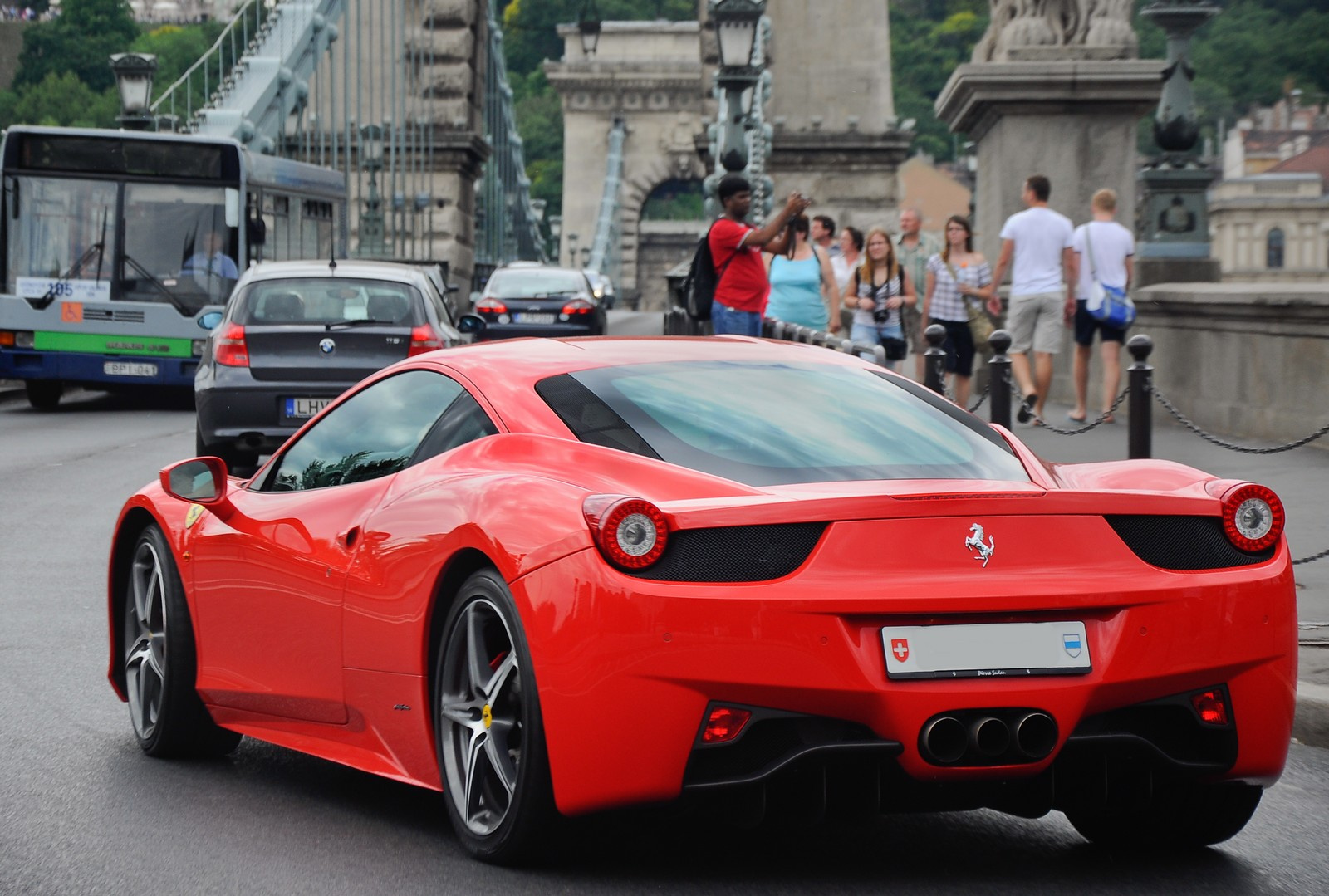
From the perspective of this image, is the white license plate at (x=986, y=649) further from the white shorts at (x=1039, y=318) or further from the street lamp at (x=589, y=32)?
the street lamp at (x=589, y=32)

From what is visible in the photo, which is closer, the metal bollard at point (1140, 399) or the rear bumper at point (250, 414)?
the metal bollard at point (1140, 399)

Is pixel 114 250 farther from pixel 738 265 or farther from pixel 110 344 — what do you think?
pixel 738 265

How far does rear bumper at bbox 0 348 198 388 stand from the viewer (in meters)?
21.6

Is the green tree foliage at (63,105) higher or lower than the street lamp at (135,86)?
higher

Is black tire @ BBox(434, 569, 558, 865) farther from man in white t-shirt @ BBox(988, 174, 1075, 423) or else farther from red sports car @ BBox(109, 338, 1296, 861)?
man in white t-shirt @ BBox(988, 174, 1075, 423)

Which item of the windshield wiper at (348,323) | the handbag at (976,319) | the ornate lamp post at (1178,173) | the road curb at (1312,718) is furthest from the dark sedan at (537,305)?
the road curb at (1312,718)

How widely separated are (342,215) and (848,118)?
294 inches

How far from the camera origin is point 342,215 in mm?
30406

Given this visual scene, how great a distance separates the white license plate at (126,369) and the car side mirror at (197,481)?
16.5 m

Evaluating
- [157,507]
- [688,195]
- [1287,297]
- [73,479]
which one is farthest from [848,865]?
[688,195]

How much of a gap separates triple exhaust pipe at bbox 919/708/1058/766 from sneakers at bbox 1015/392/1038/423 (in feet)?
25.9

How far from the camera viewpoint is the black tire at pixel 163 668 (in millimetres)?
5785

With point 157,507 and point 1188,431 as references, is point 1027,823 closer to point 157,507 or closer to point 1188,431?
point 157,507

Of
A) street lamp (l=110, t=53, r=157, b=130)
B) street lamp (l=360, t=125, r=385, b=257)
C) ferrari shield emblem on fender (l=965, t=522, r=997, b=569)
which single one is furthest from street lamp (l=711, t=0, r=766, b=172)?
ferrari shield emblem on fender (l=965, t=522, r=997, b=569)
